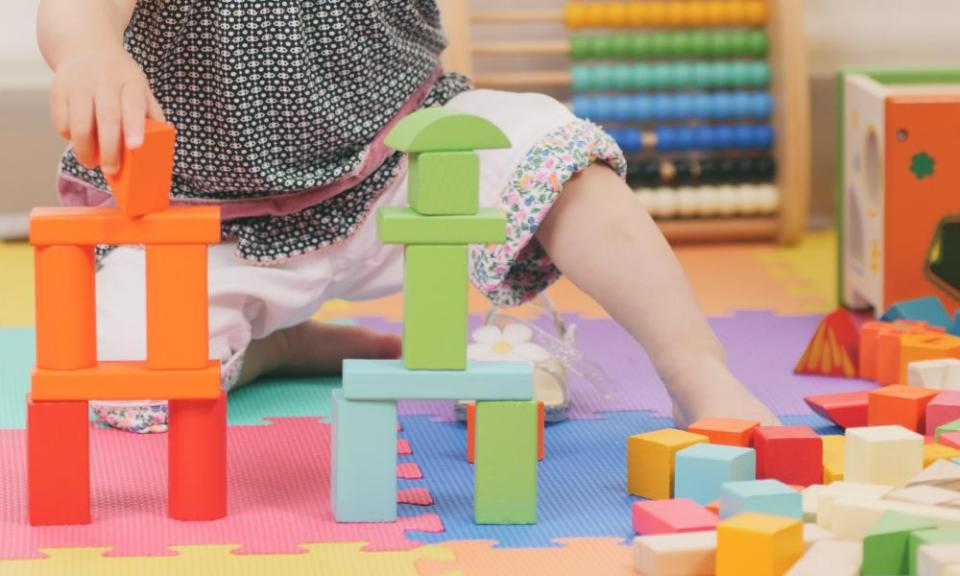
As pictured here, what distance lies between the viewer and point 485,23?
2.15m

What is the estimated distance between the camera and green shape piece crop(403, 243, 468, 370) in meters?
0.89

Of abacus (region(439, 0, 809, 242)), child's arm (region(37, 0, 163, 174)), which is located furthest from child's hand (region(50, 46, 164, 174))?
abacus (region(439, 0, 809, 242))

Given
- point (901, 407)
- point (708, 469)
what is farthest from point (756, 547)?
point (901, 407)

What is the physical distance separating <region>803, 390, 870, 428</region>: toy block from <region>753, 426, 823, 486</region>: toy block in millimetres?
180

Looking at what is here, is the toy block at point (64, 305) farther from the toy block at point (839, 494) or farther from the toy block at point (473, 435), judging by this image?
the toy block at point (839, 494)

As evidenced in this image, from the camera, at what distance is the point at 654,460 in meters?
0.96

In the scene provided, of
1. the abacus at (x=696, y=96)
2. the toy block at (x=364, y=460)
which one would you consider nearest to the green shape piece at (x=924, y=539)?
the toy block at (x=364, y=460)

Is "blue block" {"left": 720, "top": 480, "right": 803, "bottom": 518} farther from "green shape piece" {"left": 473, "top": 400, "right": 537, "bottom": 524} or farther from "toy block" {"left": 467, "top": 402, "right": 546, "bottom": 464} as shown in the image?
"toy block" {"left": 467, "top": 402, "right": 546, "bottom": 464}

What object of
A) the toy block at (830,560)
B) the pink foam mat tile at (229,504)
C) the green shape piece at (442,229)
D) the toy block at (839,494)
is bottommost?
the pink foam mat tile at (229,504)

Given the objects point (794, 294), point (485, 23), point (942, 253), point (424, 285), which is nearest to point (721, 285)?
point (794, 294)

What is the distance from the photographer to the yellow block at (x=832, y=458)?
0.96 m

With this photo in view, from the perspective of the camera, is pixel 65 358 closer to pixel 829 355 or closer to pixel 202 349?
pixel 202 349

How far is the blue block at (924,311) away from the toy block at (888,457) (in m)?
0.48

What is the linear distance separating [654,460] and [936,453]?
188 millimetres
